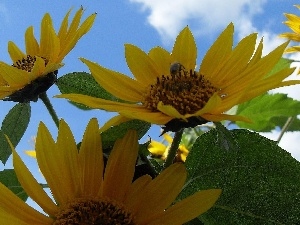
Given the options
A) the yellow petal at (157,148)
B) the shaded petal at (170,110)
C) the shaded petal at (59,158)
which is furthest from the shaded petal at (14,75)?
the yellow petal at (157,148)

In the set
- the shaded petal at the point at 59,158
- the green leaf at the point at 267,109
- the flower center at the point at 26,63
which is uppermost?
the green leaf at the point at 267,109

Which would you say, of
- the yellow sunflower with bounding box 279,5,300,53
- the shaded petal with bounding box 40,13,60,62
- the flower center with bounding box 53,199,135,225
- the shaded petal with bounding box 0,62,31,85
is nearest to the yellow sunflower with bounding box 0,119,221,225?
the flower center with bounding box 53,199,135,225

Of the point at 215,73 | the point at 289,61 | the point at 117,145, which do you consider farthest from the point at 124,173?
the point at 289,61

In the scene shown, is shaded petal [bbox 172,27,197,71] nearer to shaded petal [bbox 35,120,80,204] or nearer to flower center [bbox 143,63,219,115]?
flower center [bbox 143,63,219,115]

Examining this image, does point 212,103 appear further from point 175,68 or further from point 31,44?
point 31,44

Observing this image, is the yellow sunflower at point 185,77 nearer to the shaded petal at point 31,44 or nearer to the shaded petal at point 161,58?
the shaded petal at point 161,58

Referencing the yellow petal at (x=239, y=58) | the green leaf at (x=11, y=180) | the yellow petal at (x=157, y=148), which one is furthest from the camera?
the yellow petal at (x=157, y=148)

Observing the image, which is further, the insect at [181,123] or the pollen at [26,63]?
the pollen at [26,63]
